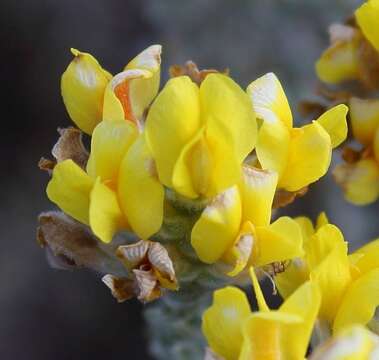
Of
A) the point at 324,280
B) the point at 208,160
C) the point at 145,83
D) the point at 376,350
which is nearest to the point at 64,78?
the point at 145,83

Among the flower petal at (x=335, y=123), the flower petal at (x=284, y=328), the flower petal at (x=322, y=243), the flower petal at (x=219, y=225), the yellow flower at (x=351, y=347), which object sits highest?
the flower petal at (x=335, y=123)

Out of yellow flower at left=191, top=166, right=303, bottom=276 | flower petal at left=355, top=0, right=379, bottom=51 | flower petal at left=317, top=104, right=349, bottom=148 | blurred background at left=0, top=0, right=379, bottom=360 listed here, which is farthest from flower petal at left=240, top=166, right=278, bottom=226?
blurred background at left=0, top=0, right=379, bottom=360

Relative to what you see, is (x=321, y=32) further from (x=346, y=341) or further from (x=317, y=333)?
(x=346, y=341)

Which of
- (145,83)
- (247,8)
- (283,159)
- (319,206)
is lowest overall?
(319,206)

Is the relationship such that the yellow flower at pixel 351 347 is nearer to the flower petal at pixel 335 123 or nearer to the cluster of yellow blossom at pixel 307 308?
the cluster of yellow blossom at pixel 307 308

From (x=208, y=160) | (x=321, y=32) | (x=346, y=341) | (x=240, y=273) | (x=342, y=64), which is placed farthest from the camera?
(x=321, y=32)

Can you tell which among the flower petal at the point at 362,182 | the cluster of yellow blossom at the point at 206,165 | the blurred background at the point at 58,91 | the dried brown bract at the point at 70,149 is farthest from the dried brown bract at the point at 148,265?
the blurred background at the point at 58,91
